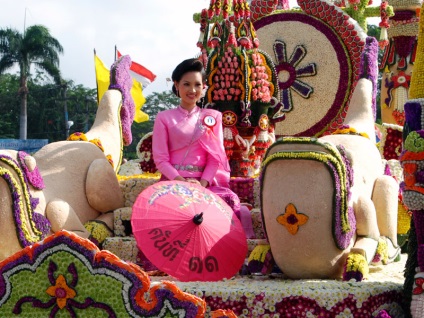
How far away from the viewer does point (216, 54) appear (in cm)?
561

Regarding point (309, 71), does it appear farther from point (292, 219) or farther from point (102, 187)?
point (292, 219)

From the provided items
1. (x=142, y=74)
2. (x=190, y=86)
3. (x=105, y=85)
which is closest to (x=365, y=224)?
(x=190, y=86)

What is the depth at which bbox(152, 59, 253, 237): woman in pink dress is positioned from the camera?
4.66 m

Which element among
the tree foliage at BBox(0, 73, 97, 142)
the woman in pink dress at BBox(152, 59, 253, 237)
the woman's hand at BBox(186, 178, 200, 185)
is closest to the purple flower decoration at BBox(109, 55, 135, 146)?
the woman in pink dress at BBox(152, 59, 253, 237)

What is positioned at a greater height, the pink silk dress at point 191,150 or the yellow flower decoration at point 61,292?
the pink silk dress at point 191,150

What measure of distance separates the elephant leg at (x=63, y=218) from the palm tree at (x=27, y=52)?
834 inches

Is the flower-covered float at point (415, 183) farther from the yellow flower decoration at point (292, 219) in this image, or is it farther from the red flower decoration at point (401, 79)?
the red flower decoration at point (401, 79)

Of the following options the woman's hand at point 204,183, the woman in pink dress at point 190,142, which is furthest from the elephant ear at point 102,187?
the woman's hand at point 204,183

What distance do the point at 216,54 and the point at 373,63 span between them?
1.21 m

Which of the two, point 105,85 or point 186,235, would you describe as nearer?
point 186,235

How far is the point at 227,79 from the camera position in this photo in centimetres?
553

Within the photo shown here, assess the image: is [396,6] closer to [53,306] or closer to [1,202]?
[1,202]

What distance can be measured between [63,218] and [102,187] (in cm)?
46

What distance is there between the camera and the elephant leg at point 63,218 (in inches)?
179
